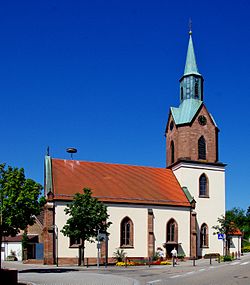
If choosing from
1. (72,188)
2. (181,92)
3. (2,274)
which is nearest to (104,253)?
(72,188)

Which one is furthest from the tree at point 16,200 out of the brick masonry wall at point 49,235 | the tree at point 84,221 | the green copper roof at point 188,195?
the green copper roof at point 188,195

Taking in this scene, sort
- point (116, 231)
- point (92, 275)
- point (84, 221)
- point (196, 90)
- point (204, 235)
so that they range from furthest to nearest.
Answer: point (196, 90)
point (204, 235)
point (116, 231)
point (84, 221)
point (92, 275)

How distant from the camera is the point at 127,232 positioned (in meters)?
46.9

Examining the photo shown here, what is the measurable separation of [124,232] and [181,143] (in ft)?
42.7

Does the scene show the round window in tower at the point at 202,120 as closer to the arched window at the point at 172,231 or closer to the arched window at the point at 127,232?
the arched window at the point at 172,231

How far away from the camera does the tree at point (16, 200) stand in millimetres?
28891

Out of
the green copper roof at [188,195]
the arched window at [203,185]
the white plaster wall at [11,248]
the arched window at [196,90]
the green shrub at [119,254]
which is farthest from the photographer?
the white plaster wall at [11,248]

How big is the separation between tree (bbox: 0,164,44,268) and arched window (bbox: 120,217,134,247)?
17.7m


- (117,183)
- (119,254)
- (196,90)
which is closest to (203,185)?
(117,183)

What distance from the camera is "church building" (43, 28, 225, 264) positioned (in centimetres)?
4450

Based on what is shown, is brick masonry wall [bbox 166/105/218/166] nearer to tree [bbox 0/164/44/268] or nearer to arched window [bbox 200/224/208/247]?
arched window [bbox 200/224/208/247]

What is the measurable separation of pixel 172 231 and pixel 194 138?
36.9ft

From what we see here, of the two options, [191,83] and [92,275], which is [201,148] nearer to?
[191,83]

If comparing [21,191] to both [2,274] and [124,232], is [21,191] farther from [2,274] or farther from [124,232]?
[124,232]
